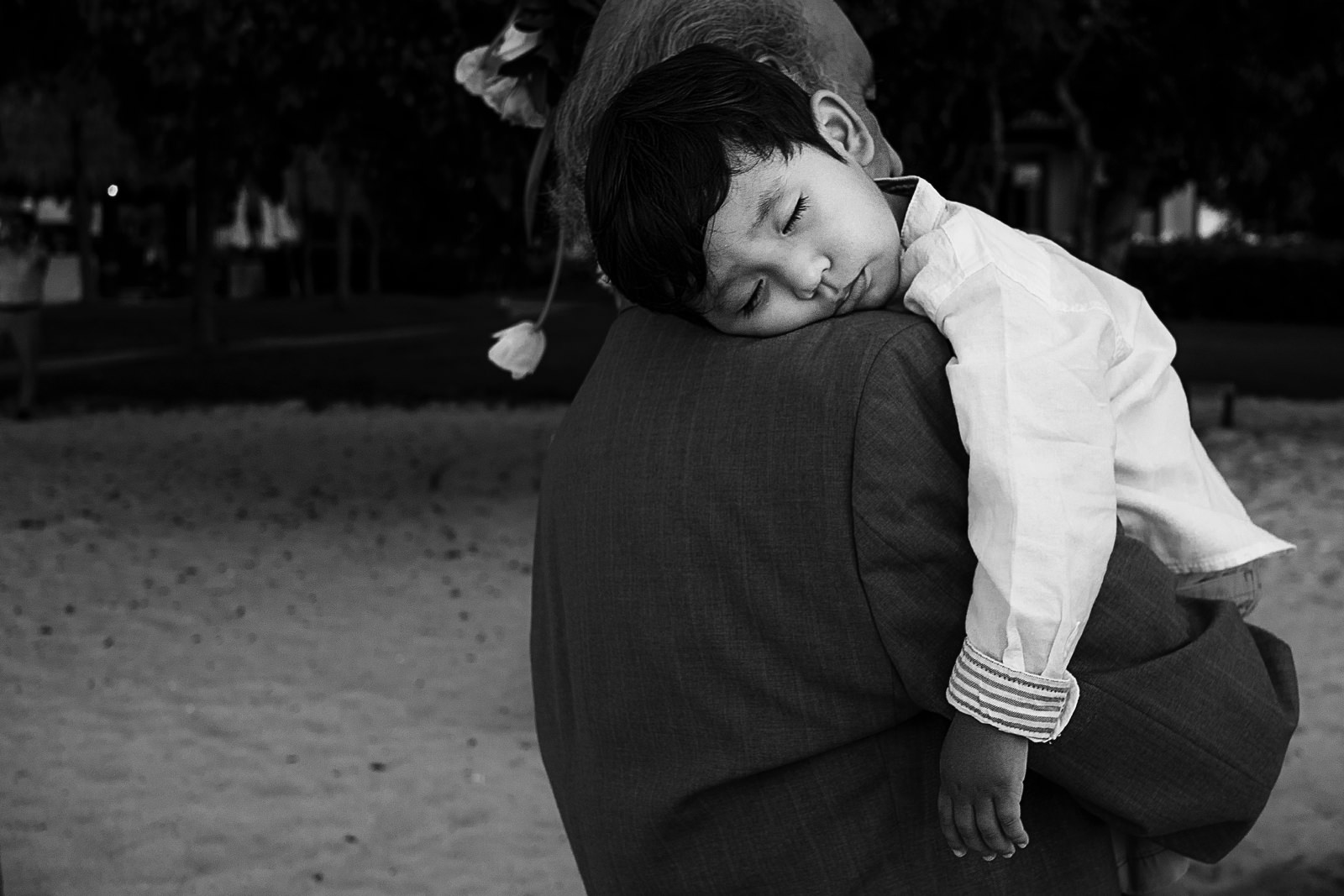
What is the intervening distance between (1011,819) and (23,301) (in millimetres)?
12765

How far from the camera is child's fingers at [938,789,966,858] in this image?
1.47m

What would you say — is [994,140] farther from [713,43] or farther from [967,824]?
[967,824]

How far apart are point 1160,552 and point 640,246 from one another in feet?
2.16

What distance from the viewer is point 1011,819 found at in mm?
1436

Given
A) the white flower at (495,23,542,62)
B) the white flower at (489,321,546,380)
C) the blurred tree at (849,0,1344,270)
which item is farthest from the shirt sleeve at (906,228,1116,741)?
the blurred tree at (849,0,1344,270)

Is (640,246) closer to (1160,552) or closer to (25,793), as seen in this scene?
(1160,552)

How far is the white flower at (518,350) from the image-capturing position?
2.49m

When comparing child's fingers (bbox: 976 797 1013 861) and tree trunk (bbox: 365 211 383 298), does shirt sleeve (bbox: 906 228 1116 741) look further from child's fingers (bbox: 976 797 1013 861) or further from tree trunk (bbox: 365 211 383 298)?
tree trunk (bbox: 365 211 383 298)

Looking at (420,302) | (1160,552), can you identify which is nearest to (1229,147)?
(1160,552)

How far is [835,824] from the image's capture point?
151 centimetres

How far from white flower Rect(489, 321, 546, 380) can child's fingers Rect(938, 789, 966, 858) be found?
1.18 metres

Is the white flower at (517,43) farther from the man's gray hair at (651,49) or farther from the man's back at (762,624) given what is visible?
the man's back at (762,624)

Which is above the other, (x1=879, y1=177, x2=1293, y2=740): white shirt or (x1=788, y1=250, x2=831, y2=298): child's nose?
(x1=788, y1=250, x2=831, y2=298): child's nose

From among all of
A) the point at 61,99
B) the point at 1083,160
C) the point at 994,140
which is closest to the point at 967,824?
the point at 994,140
